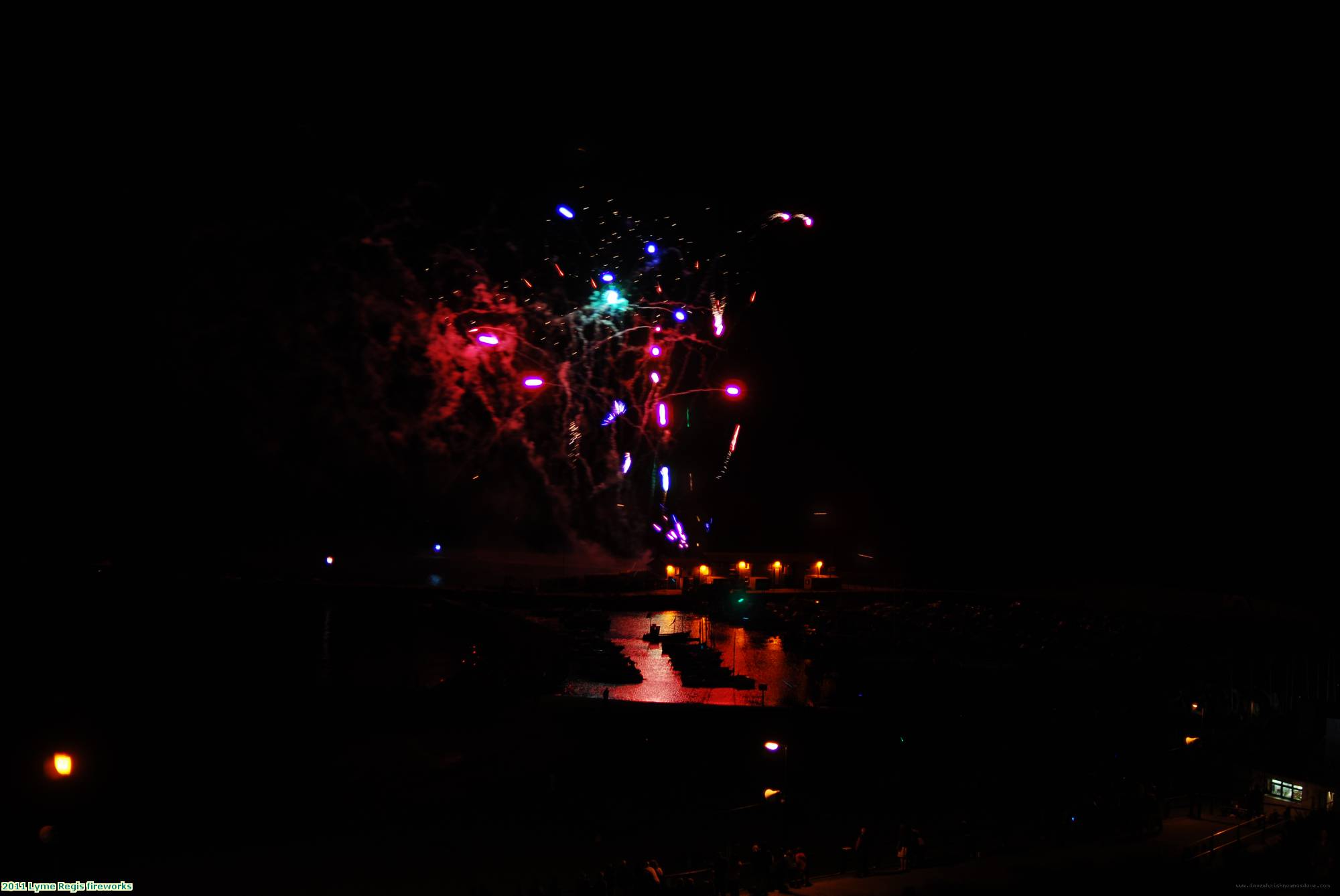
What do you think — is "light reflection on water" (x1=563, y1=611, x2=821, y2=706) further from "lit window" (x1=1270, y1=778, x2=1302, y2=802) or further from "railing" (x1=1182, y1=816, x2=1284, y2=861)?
"lit window" (x1=1270, y1=778, x2=1302, y2=802)

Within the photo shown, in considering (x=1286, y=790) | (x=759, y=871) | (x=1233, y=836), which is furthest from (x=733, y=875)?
(x=1286, y=790)

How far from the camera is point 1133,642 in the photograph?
1462 cm

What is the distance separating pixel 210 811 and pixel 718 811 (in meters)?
4.13

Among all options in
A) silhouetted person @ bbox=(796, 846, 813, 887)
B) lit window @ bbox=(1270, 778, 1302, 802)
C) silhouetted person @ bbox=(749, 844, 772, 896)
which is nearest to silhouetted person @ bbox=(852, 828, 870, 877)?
silhouetted person @ bbox=(796, 846, 813, 887)

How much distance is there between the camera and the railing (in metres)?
6.07

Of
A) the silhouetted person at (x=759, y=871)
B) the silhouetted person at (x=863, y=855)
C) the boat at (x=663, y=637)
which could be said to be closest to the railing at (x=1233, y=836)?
the silhouetted person at (x=863, y=855)

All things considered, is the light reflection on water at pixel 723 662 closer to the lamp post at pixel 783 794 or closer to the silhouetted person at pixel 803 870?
the lamp post at pixel 783 794

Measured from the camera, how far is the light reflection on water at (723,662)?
10.1 m

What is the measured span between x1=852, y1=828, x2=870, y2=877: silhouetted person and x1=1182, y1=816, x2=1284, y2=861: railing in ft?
6.83

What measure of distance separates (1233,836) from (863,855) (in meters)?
3.27

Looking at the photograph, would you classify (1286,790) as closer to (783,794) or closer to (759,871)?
(783,794)

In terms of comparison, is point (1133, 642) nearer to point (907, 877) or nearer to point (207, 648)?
point (907, 877)

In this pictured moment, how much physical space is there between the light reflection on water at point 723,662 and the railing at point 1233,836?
4146 mm

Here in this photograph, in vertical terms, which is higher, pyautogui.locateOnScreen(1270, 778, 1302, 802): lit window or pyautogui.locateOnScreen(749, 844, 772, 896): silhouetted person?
pyautogui.locateOnScreen(749, 844, 772, 896): silhouetted person
